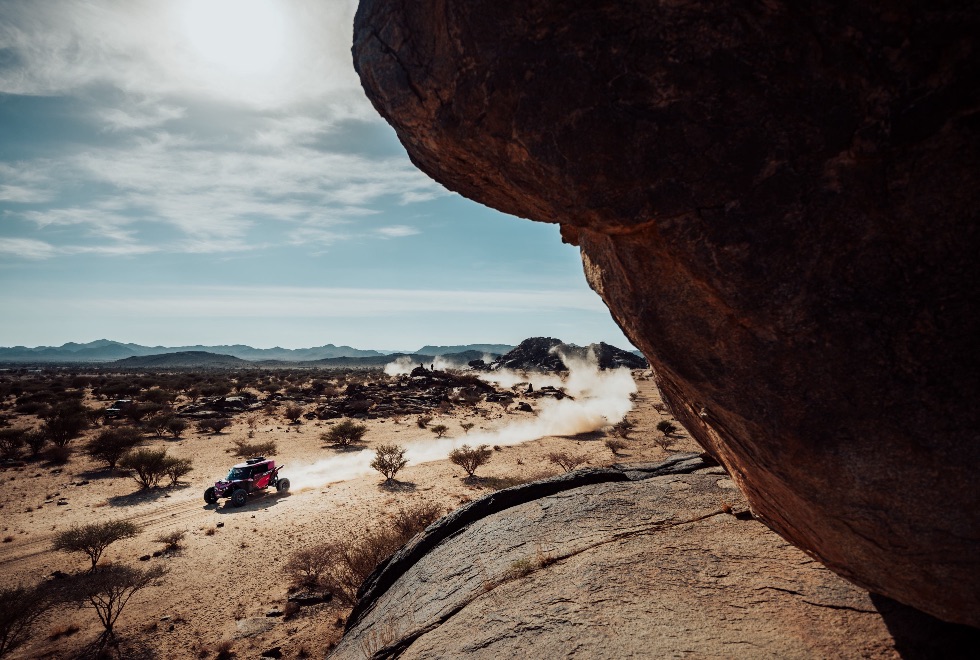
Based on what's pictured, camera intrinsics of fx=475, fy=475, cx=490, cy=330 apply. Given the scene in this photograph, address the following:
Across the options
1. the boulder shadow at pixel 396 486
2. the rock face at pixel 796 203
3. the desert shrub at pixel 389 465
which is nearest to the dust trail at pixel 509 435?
the desert shrub at pixel 389 465

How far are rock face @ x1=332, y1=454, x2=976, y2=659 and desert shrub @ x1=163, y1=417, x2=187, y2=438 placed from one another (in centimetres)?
2587

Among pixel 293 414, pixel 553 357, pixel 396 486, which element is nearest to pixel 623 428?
pixel 396 486

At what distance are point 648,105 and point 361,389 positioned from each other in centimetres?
4704

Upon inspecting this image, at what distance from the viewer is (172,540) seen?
13.1 meters

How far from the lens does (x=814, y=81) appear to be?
2729mm

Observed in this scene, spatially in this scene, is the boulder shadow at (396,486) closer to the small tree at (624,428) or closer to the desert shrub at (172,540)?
the desert shrub at (172,540)

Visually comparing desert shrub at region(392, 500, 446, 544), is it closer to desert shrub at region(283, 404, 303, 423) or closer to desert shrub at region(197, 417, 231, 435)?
desert shrub at region(197, 417, 231, 435)

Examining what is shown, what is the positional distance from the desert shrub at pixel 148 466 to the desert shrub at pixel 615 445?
20128 mm

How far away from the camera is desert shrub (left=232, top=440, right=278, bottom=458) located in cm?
2391

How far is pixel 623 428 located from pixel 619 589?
25.6m

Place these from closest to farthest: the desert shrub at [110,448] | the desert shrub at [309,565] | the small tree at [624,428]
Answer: the desert shrub at [309,565], the desert shrub at [110,448], the small tree at [624,428]

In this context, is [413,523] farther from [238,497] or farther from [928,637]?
[928,637]

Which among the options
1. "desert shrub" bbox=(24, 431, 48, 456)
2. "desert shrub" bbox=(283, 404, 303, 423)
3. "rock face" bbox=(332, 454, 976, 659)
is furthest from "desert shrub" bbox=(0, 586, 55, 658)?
"desert shrub" bbox=(283, 404, 303, 423)

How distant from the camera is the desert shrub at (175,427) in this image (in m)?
28.1
